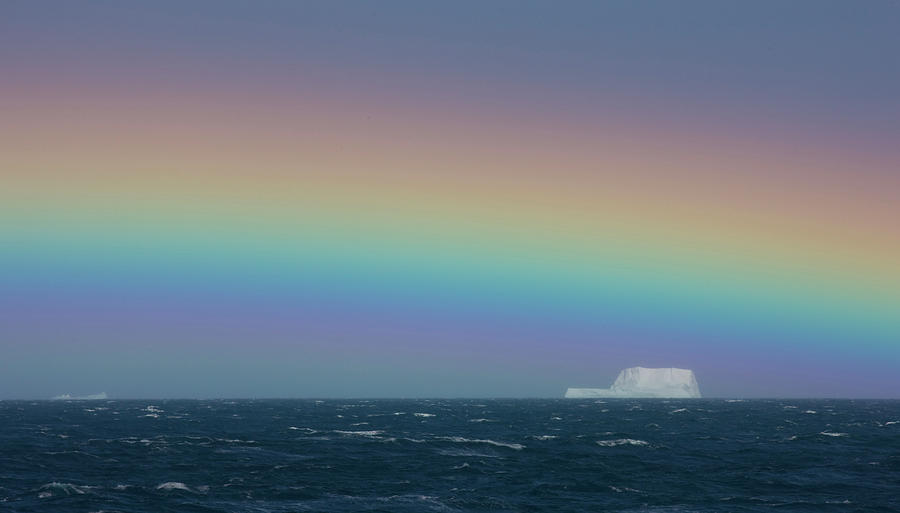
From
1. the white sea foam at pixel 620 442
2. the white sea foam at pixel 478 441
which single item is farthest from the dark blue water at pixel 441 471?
the white sea foam at pixel 478 441

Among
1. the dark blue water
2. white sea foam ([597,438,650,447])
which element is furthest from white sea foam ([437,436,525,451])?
white sea foam ([597,438,650,447])

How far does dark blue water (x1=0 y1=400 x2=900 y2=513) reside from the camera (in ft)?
171

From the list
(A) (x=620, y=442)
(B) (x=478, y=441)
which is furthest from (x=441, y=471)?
(A) (x=620, y=442)

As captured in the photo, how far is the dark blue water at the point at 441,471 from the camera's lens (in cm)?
5212

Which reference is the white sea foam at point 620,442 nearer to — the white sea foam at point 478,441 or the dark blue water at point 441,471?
the dark blue water at point 441,471

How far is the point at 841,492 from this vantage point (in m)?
58.1

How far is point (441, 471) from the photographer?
65.7 meters

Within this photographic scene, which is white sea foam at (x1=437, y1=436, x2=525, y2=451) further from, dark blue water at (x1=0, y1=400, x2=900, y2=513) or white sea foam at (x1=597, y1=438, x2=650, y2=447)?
white sea foam at (x1=597, y1=438, x2=650, y2=447)

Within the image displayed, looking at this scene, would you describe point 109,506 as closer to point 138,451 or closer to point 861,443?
point 138,451

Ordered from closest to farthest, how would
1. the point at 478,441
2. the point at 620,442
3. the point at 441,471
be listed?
1. the point at 441,471
2. the point at 478,441
3. the point at 620,442

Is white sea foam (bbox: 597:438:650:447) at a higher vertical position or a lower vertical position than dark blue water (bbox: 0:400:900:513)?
higher

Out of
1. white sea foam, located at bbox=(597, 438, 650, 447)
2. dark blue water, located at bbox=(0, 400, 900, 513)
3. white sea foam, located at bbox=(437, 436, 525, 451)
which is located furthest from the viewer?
white sea foam, located at bbox=(597, 438, 650, 447)

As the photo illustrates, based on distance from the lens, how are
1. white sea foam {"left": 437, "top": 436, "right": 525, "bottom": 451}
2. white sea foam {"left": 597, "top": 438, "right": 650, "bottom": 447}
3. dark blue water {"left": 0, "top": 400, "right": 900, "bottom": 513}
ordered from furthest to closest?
white sea foam {"left": 597, "top": 438, "right": 650, "bottom": 447}, white sea foam {"left": 437, "top": 436, "right": 525, "bottom": 451}, dark blue water {"left": 0, "top": 400, "right": 900, "bottom": 513}

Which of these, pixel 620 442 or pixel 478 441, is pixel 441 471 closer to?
pixel 478 441
